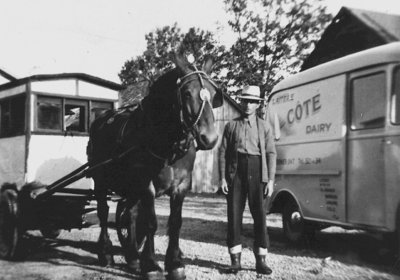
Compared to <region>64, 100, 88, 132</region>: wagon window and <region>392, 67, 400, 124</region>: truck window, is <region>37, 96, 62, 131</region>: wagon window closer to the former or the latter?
<region>64, 100, 88, 132</region>: wagon window

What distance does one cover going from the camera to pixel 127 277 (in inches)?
200

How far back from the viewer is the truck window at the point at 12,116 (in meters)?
6.99

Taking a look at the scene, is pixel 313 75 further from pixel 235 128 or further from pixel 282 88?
pixel 235 128

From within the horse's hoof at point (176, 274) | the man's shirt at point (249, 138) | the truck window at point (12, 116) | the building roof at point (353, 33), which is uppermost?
the building roof at point (353, 33)

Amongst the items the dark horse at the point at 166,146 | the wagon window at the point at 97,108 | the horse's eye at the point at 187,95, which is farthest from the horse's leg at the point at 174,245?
the wagon window at the point at 97,108

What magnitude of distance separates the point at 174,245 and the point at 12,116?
4.01 meters

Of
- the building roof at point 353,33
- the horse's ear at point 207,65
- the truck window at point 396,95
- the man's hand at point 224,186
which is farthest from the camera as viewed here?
the building roof at point 353,33

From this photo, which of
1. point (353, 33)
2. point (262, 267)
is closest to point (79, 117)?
point (262, 267)

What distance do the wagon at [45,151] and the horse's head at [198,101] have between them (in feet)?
6.70

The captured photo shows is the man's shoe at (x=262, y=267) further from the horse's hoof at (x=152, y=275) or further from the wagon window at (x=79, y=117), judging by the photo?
the wagon window at (x=79, y=117)

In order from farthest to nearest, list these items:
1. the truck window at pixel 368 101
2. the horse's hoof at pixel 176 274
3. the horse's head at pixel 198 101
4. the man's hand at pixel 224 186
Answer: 1. the truck window at pixel 368 101
2. the man's hand at pixel 224 186
3. the horse's hoof at pixel 176 274
4. the horse's head at pixel 198 101

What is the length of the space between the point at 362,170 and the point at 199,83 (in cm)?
298

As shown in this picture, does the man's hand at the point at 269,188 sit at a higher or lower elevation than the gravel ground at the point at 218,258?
higher

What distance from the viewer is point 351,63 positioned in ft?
20.6
